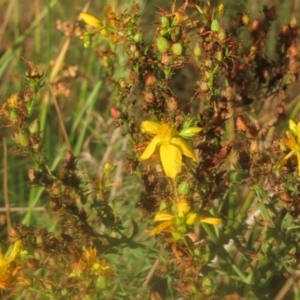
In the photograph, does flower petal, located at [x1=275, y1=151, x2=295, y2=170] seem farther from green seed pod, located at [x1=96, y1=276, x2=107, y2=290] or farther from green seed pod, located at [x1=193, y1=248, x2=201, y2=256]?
green seed pod, located at [x1=96, y1=276, x2=107, y2=290]

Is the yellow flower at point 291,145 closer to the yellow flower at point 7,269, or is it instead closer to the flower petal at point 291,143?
the flower petal at point 291,143

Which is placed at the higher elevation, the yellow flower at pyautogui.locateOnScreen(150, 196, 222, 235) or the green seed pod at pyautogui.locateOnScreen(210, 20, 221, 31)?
the green seed pod at pyautogui.locateOnScreen(210, 20, 221, 31)

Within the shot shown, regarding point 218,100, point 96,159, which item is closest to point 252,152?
point 218,100

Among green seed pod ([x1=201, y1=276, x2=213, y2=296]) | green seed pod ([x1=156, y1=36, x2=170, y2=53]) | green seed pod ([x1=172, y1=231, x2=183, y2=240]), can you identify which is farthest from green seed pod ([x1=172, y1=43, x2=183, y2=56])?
green seed pod ([x1=201, y1=276, x2=213, y2=296])

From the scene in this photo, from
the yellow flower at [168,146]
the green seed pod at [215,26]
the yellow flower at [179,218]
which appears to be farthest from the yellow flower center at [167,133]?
the green seed pod at [215,26]

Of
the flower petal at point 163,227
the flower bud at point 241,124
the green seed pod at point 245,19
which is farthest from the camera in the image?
the green seed pod at point 245,19

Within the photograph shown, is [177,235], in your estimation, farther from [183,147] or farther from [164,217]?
[183,147]

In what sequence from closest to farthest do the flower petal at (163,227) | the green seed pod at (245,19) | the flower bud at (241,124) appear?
the flower petal at (163,227), the flower bud at (241,124), the green seed pod at (245,19)
